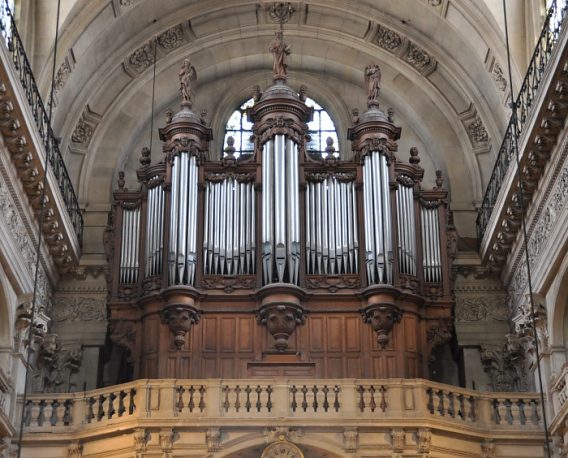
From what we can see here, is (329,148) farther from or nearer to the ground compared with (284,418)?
farther from the ground

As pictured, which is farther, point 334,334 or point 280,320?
point 334,334

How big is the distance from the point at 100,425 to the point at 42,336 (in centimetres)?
238

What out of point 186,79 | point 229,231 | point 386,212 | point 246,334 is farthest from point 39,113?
point 386,212

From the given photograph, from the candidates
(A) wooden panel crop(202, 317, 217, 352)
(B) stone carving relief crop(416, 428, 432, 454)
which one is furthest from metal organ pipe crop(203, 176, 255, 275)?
(B) stone carving relief crop(416, 428, 432, 454)

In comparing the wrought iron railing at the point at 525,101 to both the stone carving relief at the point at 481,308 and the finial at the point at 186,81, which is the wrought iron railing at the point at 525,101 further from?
the finial at the point at 186,81

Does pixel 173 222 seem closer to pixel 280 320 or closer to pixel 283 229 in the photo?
pixel 283 229

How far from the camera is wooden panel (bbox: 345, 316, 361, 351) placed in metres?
18.4

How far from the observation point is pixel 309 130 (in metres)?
22.0

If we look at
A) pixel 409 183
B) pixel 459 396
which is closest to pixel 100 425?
pixel 459 396

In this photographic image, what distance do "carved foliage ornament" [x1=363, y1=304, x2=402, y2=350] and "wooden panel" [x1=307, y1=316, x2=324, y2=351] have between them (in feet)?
2.51

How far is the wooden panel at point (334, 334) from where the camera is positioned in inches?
723

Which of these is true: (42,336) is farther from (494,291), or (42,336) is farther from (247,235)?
(494,291)

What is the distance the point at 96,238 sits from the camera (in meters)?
20.6

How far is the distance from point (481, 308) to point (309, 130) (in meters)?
4.75
